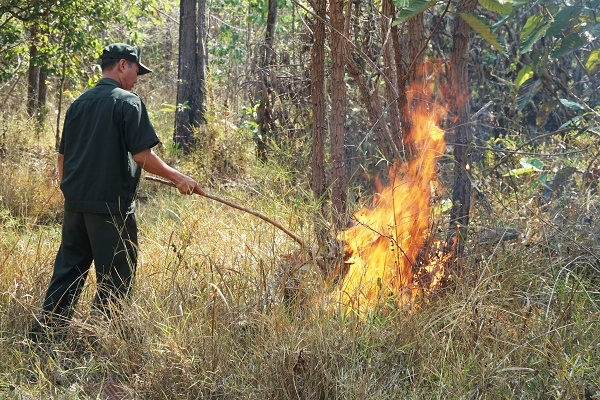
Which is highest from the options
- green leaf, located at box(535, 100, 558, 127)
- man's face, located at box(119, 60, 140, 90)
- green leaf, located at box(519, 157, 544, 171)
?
man's face, located at box(119, 60, 140, 90)

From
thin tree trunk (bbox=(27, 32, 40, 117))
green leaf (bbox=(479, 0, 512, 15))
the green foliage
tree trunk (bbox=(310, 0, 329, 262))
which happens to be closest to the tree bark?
tree trunk (bbox=(310, 0, 329, 262))

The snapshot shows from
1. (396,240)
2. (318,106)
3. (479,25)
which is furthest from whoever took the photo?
(318,106)

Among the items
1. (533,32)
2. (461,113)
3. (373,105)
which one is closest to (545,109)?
(461,113)

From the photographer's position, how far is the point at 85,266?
207 inches

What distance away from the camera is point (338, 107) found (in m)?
5.42

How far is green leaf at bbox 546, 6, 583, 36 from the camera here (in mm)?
5023

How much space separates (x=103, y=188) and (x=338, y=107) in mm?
1623

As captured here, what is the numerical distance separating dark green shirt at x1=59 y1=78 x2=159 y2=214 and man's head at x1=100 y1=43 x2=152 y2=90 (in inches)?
7.2

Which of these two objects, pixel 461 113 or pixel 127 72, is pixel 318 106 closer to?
pixel 461 113

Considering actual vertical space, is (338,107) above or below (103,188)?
above

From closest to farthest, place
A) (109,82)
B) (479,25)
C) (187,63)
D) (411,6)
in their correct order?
(411,6), (479,25), (109,82), (187,63)

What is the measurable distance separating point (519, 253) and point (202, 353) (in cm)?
202

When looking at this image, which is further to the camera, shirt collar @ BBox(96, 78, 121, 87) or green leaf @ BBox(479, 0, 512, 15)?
shirt collar @ BBox(96, 78, 121, 87)

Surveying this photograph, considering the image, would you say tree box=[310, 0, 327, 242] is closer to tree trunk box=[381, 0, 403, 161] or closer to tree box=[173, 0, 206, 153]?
tree trunk box=[381, 0, 403, 161]
